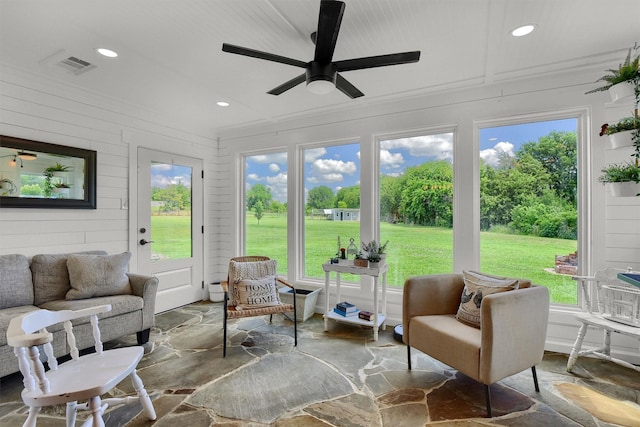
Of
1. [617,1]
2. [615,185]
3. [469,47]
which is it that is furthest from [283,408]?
[617,1]

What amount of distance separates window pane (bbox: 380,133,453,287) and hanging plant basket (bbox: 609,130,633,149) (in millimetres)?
1341

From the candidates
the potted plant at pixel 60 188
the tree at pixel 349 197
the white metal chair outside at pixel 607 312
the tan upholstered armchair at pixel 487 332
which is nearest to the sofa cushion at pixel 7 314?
the potted plant at pixel 60 188

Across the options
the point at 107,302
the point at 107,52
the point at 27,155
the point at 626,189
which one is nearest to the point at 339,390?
the point at 107,302

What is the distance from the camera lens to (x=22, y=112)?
109 inches

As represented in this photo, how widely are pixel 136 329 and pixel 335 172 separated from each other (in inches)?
109

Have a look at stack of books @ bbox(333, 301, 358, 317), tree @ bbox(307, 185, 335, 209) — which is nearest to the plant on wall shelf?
stack of books @ bbox(333, 301, 358, 317)

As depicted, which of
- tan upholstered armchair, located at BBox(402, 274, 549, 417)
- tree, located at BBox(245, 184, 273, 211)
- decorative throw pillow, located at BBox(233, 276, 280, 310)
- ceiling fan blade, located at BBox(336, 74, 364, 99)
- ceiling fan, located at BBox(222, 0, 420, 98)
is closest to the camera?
ceiling fan, located at BBox(222, 0, 420, 98)

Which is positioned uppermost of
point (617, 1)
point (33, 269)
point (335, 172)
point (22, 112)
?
point (617, 1)

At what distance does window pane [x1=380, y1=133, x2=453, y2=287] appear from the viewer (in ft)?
11.2

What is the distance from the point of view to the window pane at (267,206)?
173 inches

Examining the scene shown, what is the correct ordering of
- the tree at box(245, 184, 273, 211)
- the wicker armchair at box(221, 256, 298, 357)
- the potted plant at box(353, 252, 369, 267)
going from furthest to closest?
the tree at box(245, 184, 273, 211) → the potted plant at box(353, 252, 369, 267) → the wicker armchair at box(221, 256, 298, 357)

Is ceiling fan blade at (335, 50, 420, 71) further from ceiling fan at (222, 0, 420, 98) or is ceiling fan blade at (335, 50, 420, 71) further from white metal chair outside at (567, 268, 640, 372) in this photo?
white metal chair outside at (567, 268, 640, 372)

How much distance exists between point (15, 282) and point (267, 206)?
274 cm

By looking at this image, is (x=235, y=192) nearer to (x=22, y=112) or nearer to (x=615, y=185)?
(x=22, y=112)
